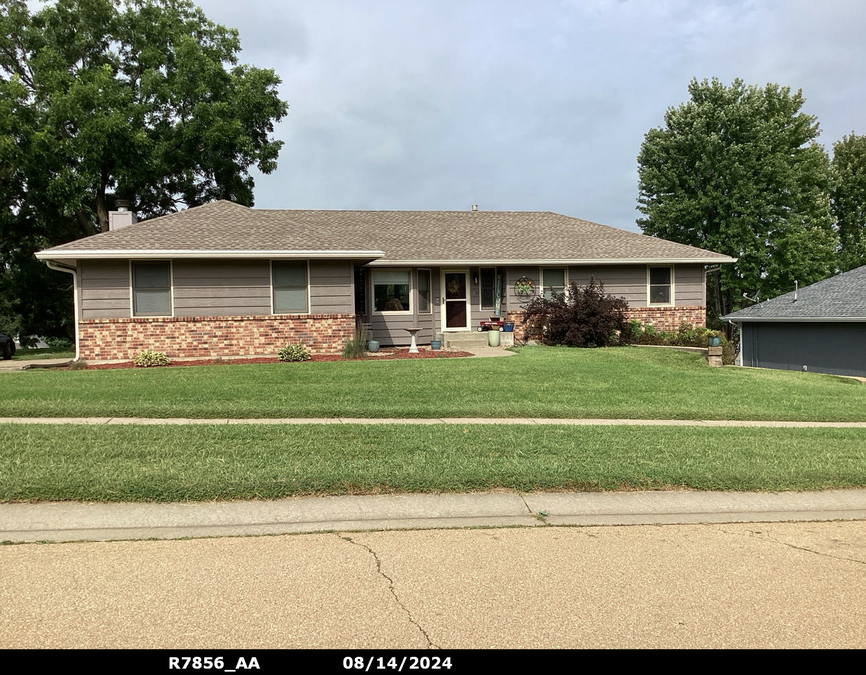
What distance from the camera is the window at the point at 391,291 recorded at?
20109mm

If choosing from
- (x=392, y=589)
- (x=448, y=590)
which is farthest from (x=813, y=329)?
(x=392, y=589)

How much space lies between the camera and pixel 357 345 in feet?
55.1

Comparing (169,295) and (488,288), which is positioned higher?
(488,288)

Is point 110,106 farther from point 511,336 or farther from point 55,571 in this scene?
point 55,571

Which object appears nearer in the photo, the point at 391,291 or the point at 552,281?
the point at 391,291

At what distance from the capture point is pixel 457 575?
4074 mm

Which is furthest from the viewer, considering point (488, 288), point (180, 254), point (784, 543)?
point (488, 288)

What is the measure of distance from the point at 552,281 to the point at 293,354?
9598mm

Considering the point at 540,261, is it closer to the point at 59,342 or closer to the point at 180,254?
the point at 180,254

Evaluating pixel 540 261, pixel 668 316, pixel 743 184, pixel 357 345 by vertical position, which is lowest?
pixel 357 345

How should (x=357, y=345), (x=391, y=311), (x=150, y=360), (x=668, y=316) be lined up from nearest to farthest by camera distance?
(x=150, y=360) < (x=357, y=345) < (x=391, y=311) < (x=668, y=316)

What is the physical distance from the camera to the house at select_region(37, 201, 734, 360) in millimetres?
16219

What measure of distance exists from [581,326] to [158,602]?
16.7 meters
